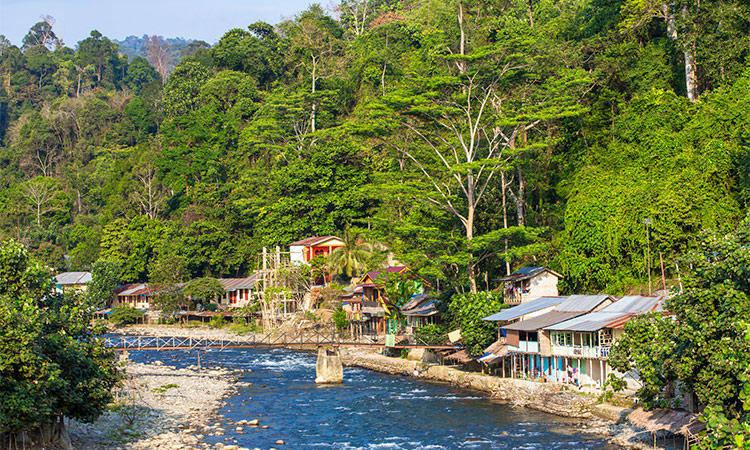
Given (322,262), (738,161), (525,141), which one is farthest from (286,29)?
(738,161)

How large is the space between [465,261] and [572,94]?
15066 millimetres

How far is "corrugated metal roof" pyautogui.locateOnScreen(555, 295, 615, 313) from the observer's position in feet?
137

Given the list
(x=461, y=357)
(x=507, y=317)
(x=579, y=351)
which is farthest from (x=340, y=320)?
(x=579, y=351)

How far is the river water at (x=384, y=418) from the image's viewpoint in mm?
31625

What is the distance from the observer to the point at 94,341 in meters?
28.8

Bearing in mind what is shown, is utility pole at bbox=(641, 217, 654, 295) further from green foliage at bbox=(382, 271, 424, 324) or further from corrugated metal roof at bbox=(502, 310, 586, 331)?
green foliage at bbox=(382, 271, 424, 324)

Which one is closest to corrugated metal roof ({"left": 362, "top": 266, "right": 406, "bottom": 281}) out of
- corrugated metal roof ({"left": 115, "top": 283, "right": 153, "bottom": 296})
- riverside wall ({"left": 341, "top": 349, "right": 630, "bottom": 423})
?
riverside wall ({"left": 341, "top": 349, "right": 630, "bottom": 423})

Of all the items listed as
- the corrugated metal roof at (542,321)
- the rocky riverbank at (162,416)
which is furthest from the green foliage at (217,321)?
the corrugated metal roof at (542,321)

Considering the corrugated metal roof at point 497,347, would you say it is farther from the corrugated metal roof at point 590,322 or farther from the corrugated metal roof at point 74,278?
the corrugated metal roof at point 74,278

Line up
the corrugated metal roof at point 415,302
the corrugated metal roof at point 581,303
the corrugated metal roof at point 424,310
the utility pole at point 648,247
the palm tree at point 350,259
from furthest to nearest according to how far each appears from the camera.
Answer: the palm tree at point 350,259 < the corrugated metal roof at point 415,302 < the corrugated metal roof at point 424,310 < the utility pole at point 648,247 < the corrugated metal roof at point 581,303

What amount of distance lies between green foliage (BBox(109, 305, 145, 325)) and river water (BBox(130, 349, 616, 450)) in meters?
43.3

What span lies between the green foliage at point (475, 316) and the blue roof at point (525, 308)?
81 centimetres

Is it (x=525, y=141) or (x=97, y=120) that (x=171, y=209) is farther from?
(x=525, y=141)

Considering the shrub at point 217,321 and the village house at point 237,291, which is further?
the village house at point 237,291
